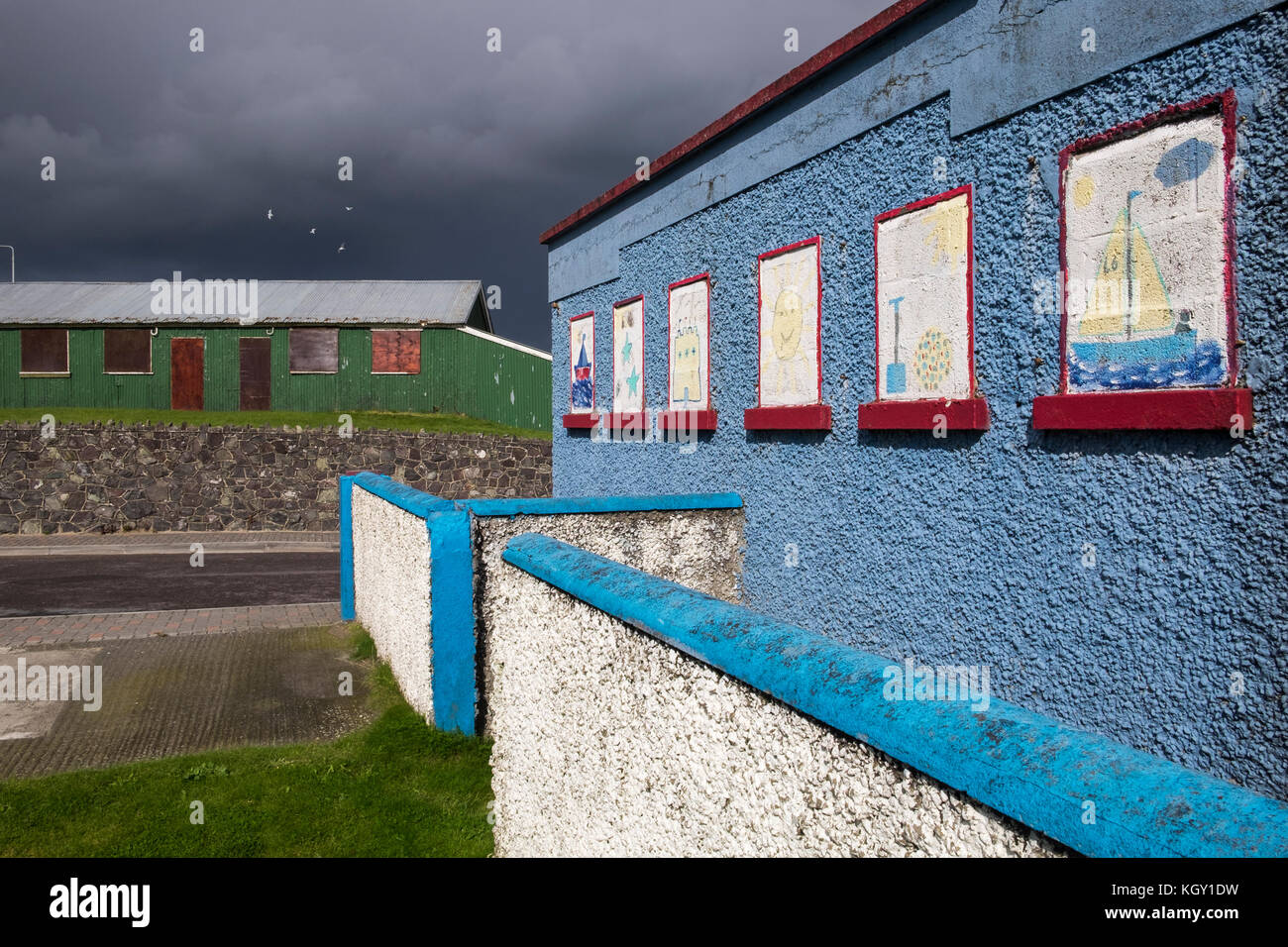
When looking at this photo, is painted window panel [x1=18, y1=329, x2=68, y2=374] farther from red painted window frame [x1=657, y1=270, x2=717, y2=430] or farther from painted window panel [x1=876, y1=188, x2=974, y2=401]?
painted window panel [x1=876, y1=188, x2=974, y2=401]

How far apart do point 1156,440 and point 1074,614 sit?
77 centimetres

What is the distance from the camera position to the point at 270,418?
22.2m

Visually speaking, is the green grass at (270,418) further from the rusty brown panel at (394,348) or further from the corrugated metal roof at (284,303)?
the corrugated metal roof at (284,303)

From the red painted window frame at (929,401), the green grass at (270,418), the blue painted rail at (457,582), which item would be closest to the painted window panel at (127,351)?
the green grass at (270,418)

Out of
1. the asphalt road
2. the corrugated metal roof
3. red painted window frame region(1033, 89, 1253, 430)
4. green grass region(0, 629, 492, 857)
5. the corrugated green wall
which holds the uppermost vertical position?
the corrugated metal roof

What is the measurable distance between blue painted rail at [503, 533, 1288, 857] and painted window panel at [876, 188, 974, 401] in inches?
92.9

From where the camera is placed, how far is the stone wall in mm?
18188

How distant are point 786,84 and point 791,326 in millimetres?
1427

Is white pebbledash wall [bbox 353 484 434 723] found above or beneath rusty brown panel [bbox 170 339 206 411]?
beneath

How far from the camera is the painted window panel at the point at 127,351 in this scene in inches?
997

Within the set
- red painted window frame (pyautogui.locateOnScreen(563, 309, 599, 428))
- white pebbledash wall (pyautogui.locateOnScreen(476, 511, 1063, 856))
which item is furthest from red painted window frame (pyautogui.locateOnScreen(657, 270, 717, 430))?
white pebbledash wall (pyautogui.locateOnScreen(476, 511, 1063, 856))

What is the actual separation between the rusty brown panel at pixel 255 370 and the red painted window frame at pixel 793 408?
2269cm

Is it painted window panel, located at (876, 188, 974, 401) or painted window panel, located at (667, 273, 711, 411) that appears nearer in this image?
painted window panel, located at (876, 188, 974, 401)
